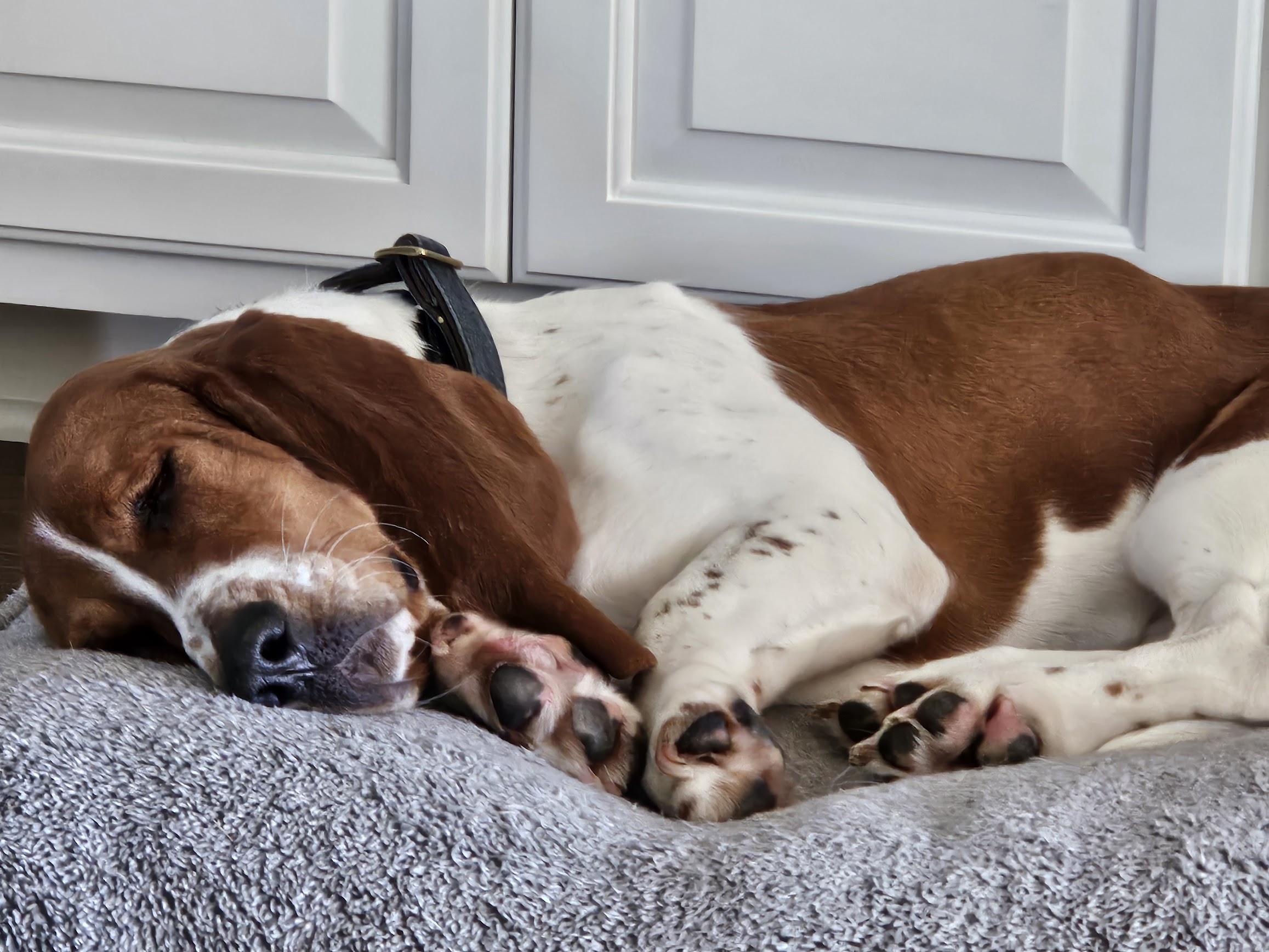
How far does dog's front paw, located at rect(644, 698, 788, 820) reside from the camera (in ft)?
3.08

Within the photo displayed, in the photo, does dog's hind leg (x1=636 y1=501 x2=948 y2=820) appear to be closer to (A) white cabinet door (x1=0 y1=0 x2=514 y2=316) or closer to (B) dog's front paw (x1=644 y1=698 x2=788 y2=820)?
(B) dog's front paw (x1=644 y1=698 x2=788 y2=820)

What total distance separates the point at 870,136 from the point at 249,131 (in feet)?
3.71

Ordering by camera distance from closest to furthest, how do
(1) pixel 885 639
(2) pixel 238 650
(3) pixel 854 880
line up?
(3) pixel 854 880
(2) pixel 238 650
(1) pixel 885 639

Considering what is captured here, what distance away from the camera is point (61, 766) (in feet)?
2.60

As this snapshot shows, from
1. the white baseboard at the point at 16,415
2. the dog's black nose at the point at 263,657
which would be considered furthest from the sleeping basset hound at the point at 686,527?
the white baseboard at the point at 16,415

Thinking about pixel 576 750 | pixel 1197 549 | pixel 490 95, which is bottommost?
pixel 576 750

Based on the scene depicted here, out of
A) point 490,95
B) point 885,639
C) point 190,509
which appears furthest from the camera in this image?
point 490,95

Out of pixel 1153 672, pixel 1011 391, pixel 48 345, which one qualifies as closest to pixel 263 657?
pixel 1153 672

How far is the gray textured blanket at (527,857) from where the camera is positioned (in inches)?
27.1

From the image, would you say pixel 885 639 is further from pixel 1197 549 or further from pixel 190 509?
pixel 190 509

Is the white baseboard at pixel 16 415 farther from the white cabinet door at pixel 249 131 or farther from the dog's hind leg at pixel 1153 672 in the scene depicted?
the dog's hind leg at pixel 1153 672

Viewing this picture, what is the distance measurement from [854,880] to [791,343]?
94cm

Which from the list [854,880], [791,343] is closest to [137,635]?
[854,880]

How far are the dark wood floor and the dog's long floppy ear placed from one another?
88 cm
